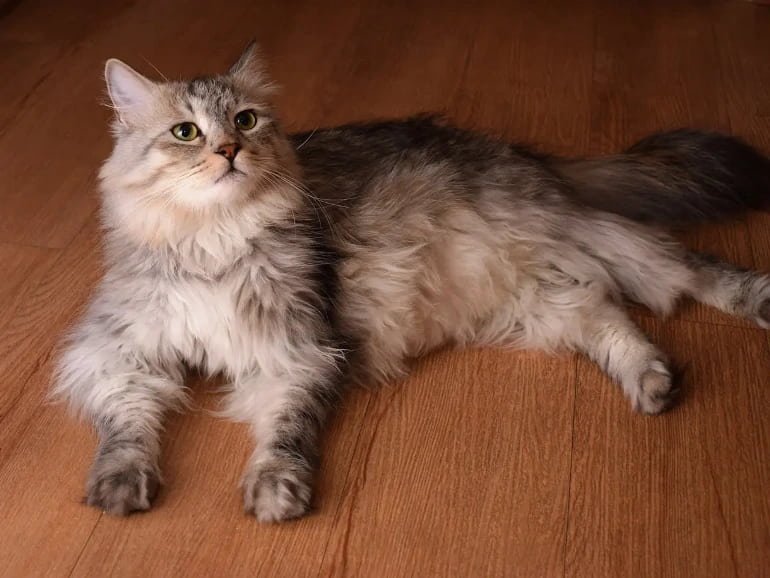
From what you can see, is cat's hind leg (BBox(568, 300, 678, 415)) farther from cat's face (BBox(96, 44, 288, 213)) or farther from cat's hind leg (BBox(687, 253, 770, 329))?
cat's face (BBox(96, 44, 288, 213))

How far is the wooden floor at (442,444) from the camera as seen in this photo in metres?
1.63

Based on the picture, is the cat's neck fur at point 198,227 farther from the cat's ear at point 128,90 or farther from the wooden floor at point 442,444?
the wooden floor at point 442,444

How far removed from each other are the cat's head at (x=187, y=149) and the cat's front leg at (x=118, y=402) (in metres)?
0.29

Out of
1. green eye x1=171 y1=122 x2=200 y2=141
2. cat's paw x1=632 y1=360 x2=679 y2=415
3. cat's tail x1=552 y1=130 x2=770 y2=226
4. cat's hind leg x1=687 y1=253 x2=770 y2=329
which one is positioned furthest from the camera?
cat's tail x1=552 y1=130 x2=770 y2=226

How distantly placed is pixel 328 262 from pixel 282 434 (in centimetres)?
36

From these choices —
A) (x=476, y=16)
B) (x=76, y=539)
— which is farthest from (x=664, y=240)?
(x=476, y=16)

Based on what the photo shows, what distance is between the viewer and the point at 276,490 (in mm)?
1666

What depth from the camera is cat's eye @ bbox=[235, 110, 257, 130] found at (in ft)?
5.82

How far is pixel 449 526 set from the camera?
167cm

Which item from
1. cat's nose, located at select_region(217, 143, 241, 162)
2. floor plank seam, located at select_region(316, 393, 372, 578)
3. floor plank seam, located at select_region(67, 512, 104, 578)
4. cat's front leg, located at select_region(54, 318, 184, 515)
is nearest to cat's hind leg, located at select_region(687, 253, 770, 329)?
floor plank seam, located at select_region(316, 393, 372, 578)

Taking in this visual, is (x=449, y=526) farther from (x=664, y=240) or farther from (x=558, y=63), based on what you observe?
(x=558, y=63)

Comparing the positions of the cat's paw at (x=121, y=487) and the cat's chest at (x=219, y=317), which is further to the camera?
the cat's chest at (x=219, y=317)

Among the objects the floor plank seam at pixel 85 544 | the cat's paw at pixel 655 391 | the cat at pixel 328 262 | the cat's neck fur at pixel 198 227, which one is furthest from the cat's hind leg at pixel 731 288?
the floor plank seam at pixel 85 544

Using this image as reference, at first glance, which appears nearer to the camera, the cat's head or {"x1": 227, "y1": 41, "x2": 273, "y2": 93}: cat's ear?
the cat's head
